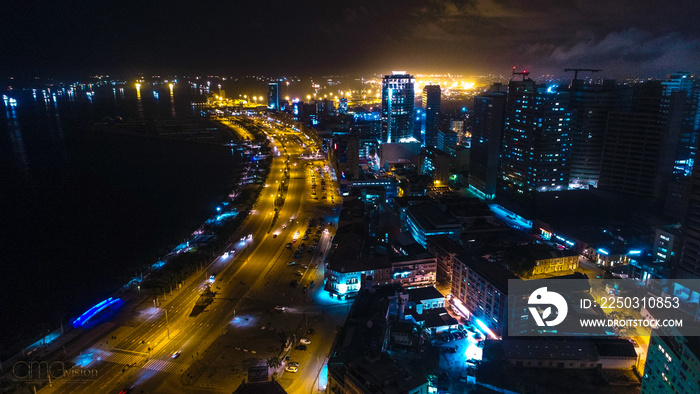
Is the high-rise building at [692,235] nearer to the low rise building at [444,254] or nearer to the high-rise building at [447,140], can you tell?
the low rise building at [444,254]

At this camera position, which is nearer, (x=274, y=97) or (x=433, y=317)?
(x=433, y=317)

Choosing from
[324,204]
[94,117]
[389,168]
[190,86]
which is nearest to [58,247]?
→ [324,204]

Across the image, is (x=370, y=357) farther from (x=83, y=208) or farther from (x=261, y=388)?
(x=83, y=208)

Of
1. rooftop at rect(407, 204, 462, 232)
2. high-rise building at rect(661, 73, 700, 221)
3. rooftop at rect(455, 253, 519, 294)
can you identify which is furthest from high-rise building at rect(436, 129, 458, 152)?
rooftop at rect(455, 253, 519, 294)

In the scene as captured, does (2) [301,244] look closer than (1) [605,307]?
No

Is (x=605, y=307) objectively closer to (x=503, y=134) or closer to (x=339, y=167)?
(x=503, y=134)

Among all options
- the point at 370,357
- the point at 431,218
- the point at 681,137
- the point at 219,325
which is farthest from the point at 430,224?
the point at 681,137
